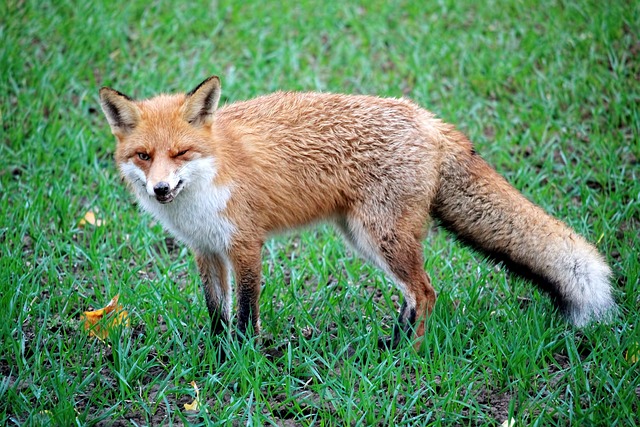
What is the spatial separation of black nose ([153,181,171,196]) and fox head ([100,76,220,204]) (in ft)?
0.22

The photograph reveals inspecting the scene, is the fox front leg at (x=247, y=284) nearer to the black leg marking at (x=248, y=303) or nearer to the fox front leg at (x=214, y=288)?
the black leg marking at (x=248, y=303)

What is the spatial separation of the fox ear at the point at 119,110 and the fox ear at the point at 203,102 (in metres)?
0.28

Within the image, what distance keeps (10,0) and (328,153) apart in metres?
5.79

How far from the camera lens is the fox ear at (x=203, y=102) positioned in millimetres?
3811

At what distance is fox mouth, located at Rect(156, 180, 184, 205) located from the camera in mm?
3570

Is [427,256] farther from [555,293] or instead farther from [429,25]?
[429,25]

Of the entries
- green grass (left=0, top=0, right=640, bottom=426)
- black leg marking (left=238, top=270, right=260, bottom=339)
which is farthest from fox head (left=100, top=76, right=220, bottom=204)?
green grass (left=0, top=0, right=640, bottom=426)

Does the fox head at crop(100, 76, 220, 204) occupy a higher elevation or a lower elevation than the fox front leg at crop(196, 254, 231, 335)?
higher

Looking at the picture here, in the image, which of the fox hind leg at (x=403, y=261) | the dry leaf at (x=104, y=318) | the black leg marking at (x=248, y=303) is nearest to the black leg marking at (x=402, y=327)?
the fox hind leg at (x=403, y=261)

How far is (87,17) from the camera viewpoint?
7965 millimetres

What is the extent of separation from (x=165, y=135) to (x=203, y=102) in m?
0.29

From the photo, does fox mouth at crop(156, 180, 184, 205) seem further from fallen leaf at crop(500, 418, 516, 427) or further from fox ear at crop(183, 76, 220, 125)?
fallen leaf at crop(500, 418, 516, 427)

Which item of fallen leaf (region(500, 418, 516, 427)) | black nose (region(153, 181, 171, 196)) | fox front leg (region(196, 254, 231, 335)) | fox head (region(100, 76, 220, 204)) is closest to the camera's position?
fallen leaf (region(500, 418, 516, 427))

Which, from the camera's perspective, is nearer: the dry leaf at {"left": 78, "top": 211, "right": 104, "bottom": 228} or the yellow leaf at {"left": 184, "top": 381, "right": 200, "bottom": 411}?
the yellow leaf at {"left": 184, "top": 381, "right": 200, "bottom": 411}
